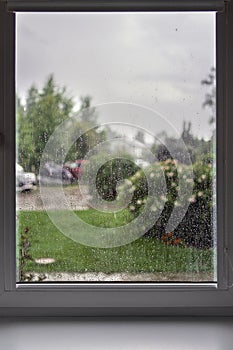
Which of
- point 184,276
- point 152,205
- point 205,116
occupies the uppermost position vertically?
point 205,116

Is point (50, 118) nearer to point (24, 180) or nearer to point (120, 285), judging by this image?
point (24, 180)

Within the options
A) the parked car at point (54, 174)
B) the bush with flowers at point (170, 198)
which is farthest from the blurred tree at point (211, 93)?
the parked car at point (54, 174)

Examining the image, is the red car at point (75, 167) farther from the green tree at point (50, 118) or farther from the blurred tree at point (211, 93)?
the blurred tree at point (211, 93)

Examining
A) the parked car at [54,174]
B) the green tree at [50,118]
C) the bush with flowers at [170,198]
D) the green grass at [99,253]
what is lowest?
the green grass at [99,253]

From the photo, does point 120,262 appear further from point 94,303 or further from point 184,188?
point 184,188

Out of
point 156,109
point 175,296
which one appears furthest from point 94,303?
point 156,109

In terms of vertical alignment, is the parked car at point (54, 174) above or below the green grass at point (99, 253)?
above

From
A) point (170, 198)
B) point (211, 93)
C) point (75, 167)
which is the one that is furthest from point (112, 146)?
point (211, 93)
